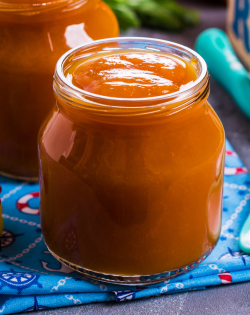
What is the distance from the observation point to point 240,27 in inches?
57.2

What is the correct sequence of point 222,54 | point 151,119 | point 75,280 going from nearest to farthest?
point 151,119
point 75,280
point 222,54

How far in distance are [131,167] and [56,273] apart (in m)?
0.25

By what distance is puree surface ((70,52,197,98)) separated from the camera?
0.66m

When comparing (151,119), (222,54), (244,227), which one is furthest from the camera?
(222,54)

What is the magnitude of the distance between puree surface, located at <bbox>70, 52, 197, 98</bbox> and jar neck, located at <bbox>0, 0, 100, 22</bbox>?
6.5 inches

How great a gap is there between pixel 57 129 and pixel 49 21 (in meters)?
0.28

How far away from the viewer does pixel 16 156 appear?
963 mm

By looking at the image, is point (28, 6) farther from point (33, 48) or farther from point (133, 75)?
point (133, 75)

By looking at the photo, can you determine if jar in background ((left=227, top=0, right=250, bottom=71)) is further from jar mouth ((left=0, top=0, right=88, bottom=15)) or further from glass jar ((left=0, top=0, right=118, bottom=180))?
jar mouth ((left=0, top=0, right=88, bottom=15))

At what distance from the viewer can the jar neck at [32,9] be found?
84cm

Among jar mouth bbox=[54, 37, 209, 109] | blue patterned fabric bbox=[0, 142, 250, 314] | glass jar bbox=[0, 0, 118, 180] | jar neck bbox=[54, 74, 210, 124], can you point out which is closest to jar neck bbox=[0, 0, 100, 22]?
glass jar bbox=[0, 0, 118, 180]

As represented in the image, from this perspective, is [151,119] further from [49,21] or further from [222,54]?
[222,54]

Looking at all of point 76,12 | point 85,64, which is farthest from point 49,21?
point 85,64

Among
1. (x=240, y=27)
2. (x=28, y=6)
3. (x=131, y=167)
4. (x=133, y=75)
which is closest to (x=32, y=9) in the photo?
(x=28, y=6)
